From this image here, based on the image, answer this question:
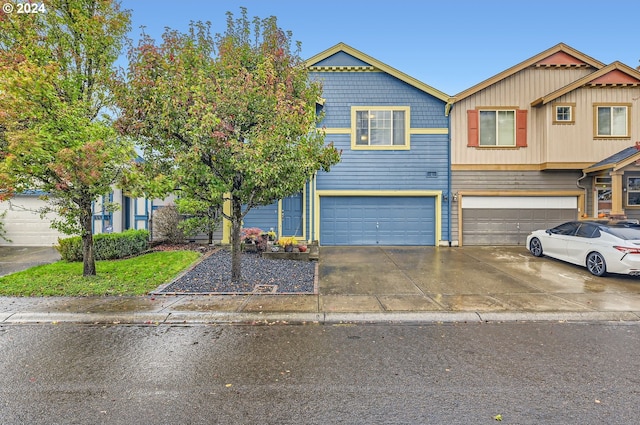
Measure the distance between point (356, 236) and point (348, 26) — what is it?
10.3 metres

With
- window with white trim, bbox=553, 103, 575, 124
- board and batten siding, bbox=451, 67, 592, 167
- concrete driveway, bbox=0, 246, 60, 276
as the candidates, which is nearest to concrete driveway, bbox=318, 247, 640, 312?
board and batten siding, bbox=451, 67, 592, 167

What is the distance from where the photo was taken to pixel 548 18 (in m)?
15.7

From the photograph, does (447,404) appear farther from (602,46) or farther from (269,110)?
(602,46)

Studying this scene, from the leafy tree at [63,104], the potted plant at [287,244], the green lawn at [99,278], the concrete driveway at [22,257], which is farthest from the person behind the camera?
the potted plant at [287,244]

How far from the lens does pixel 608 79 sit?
13375 millimetres

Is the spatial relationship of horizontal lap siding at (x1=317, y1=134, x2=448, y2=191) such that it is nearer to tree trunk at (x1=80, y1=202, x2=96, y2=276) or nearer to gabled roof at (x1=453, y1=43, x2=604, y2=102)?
gabled roof at (x1=453, y1=43, x2=604, y2=102)

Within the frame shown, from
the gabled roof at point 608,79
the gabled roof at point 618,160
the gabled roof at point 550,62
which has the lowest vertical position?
the gabled roof at point 618,160

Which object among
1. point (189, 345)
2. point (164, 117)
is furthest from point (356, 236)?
point (189, 345)

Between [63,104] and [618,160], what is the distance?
665 inches

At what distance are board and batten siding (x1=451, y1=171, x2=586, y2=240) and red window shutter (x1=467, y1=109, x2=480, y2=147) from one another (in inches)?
49.1

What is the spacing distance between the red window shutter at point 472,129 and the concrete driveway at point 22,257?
15.7 meters

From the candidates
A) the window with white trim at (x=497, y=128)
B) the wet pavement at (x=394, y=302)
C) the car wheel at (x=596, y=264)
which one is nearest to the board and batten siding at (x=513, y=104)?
the window with white trim at (x=497, y=128)

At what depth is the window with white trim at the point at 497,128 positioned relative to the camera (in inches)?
559

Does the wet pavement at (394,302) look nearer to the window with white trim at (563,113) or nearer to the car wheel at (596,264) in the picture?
the car wheel at (596,264)
